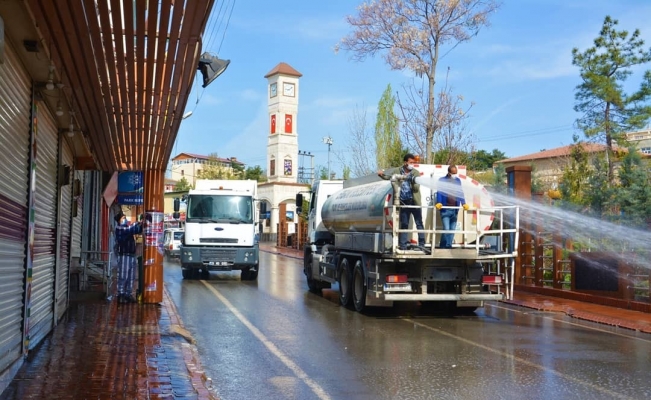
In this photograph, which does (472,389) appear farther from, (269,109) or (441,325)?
(269,109)

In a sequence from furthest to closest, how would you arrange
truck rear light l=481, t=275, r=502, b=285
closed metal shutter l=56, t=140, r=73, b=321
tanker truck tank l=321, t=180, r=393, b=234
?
truck rear light l=481, t=275, r=502, b=285, tanker truck tank l=321, t=180, r=393, b=234, closed metal shutter l=56, t=140, r=73, b=321

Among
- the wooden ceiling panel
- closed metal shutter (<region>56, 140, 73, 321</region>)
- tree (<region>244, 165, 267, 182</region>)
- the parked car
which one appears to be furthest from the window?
the wooden ceiling panel

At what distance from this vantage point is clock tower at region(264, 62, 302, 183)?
70000 mm

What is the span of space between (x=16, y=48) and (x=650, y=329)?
10.8 metres

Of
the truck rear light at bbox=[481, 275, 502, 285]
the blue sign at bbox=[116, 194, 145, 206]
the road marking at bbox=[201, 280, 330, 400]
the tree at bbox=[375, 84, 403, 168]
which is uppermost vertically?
the tree at bbox=[375, 84, 403, 168]

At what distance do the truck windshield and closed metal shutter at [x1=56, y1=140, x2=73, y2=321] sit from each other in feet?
28.1

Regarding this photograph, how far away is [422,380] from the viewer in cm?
786

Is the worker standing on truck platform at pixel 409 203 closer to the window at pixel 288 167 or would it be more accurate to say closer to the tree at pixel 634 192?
the tree at pixel 634 192

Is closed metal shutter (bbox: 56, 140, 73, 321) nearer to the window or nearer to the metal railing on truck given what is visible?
the metal railing on truck

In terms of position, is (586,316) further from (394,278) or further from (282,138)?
(282,138)

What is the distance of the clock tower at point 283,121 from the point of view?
70.0m

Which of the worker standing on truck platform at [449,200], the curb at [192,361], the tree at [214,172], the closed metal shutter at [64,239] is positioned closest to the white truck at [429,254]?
the worker standing on truck platform at [449,200]

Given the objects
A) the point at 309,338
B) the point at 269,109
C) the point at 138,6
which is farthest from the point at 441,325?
the point at 269,109

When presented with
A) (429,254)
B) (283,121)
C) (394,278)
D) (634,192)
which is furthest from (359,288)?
(283,121)
